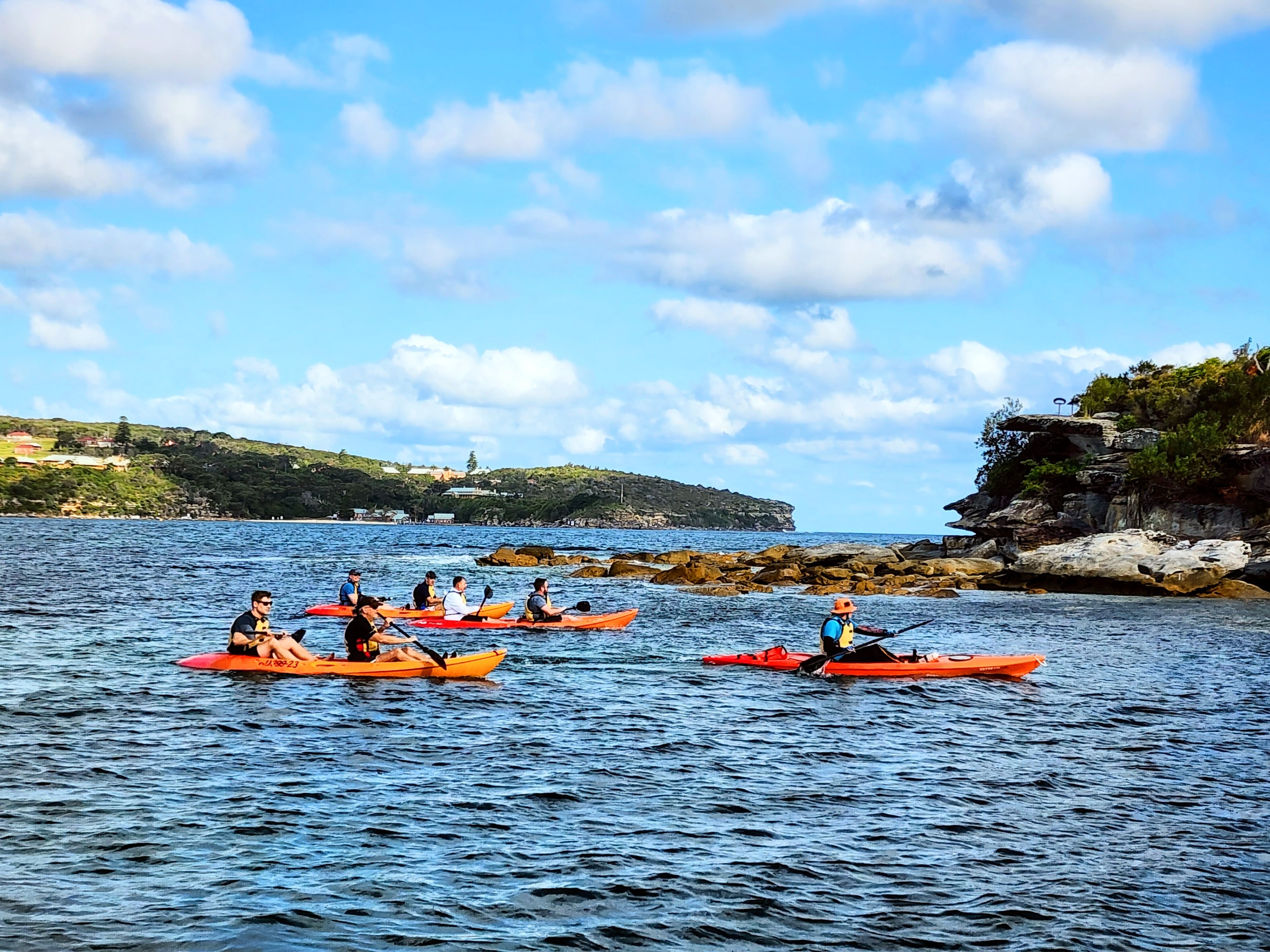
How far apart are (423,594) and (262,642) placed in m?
12.2

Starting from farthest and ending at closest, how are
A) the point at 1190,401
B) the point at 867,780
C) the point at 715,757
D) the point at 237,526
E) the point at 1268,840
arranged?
the point at 237,526, the point at 1190,401, the point at 715,757, the point at 867,780, the point at 1268,840

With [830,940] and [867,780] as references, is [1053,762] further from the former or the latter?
[830,940]

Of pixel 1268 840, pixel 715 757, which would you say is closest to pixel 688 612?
pixel 715 757

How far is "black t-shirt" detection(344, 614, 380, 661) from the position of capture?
24344mm

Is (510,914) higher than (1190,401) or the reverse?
the reverse

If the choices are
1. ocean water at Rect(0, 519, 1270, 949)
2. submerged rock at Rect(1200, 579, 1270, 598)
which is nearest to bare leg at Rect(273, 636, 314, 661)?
ocean water at Rect(0, 519, 1270, 949)

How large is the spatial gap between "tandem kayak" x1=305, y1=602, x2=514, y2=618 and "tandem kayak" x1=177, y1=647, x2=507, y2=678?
960 centimetres

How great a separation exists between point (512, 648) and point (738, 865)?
19054 millimetres

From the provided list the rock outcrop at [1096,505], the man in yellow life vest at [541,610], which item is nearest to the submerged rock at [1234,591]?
the rock outcrop at [1096,505]

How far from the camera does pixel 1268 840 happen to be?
44.0 ft

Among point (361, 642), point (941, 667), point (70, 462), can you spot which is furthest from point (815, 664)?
point (70, 462)

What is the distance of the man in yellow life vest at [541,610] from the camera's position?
34.4 m

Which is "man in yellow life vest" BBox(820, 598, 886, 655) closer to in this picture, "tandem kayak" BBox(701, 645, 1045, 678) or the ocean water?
"tandem kayak" BBox(701, 645, 1045, 678)

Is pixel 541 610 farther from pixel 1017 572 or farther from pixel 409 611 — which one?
pixel 1017 572
